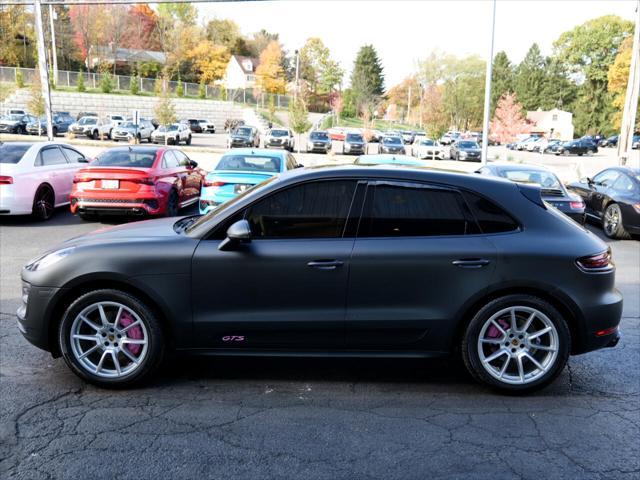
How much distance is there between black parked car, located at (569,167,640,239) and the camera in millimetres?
11688

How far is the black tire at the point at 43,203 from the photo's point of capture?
11.5 metres

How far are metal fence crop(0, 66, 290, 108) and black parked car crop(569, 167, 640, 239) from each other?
54.0m

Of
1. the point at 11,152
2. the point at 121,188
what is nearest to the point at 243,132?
the point at 11,152

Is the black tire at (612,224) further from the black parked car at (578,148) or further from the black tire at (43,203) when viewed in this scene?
the black parked car at (578,148)

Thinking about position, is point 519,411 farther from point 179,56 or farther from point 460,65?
point 460,65

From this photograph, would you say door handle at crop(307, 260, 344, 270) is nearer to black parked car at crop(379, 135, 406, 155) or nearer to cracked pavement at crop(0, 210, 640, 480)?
cracked pavement at crop(0, 210, 640, 480)

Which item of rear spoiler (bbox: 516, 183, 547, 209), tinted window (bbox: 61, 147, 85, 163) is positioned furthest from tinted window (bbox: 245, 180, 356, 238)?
tinted window (bbox: 61, 147, 85, 163)

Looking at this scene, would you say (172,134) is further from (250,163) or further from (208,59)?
(208,59)

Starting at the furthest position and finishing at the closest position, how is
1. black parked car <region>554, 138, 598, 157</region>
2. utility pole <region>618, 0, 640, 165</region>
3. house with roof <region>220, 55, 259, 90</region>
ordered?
house with roof <region>220, 55, 259, 90</region> → black parked car <region>554, 138, 598, 157</region> → utility pole <region>618, 0, 640, 165</region>

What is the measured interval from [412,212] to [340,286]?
0.76 metres

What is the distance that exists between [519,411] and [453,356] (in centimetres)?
58

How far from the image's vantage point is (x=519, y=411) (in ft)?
13.2

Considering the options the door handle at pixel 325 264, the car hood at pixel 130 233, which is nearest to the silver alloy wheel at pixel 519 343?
the door handle at pixel 325 264

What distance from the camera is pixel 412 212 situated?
14.0 ft
